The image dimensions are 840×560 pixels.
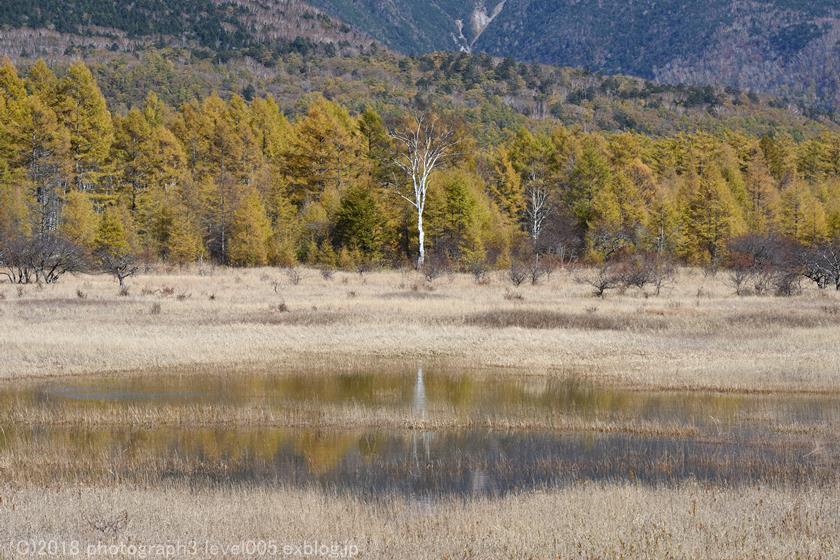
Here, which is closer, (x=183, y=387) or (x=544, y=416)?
(x=544, y=416)

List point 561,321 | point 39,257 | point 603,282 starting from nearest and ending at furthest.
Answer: point 561,321
point 603,282
point 39,257

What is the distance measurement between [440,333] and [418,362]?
3.68 meters

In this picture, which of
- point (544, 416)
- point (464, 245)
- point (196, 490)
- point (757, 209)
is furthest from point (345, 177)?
point (196, 490)

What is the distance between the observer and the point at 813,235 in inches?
2670

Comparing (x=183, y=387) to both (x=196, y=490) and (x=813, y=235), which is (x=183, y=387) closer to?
(x=196, y=490)

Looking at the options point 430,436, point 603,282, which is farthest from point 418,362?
point 603,282

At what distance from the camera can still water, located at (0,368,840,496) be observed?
47.8 ft

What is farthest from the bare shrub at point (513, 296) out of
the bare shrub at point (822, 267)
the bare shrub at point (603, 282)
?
the bare shrub at point (822, 267)

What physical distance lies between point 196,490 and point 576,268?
4897 cm

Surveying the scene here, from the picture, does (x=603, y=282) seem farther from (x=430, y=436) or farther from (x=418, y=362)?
(x=430, y=436)

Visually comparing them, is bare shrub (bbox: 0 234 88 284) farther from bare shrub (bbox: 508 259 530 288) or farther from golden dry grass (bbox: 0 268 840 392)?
bare shrub (bbox: 508 259 530 288)

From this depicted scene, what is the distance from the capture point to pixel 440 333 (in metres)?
30.6

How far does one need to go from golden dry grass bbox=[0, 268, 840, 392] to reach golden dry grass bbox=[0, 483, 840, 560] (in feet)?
38.3

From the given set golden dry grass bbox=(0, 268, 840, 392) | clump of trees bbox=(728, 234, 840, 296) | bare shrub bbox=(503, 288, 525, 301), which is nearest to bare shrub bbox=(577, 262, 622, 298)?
golden dry grass bbox=(0, 268, 840, 392)
